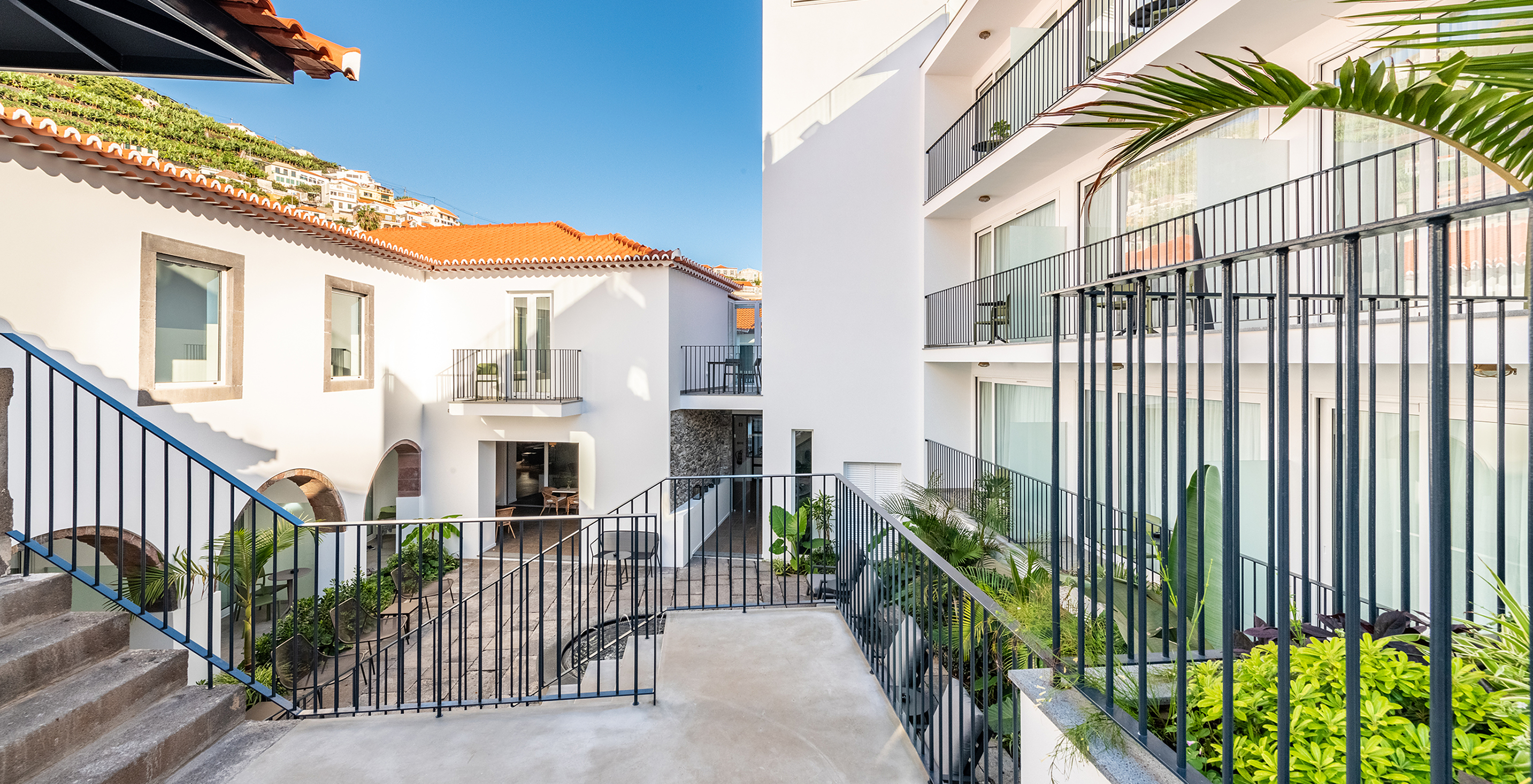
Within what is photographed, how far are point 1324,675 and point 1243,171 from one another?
19.6 ft

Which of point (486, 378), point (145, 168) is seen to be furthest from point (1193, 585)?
point (486, 378)

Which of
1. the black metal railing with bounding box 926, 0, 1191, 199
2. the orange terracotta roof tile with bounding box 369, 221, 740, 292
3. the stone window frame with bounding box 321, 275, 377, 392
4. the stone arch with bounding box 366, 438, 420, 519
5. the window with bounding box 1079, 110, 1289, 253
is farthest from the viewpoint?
the orange terracotta roof tile with bounding box 369, 221, 740, 292

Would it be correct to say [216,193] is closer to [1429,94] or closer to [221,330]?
[221,330]

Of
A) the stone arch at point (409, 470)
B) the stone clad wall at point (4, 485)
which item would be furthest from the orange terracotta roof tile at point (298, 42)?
the stone arch at point (409, 470)

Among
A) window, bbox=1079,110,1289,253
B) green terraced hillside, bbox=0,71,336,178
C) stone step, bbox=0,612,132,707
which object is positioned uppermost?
green terraced hillside, bbox=0,71,336,178

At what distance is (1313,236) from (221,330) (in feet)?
36.6

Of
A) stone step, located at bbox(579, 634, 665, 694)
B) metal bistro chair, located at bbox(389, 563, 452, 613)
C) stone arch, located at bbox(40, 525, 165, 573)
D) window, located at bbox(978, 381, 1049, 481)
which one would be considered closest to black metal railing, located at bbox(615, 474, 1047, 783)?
stone step, located at bbox(579, 634, 665, 694)

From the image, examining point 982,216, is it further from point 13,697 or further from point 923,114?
point 13,697

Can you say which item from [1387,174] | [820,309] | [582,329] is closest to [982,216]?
[820,309]

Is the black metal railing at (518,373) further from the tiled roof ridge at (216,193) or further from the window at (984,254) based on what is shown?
the window at (984,254)

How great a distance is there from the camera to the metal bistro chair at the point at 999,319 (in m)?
9.63

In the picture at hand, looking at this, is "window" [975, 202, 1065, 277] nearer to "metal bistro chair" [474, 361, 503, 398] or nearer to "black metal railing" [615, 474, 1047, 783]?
"black metal railing" [615, 474, 1047, 783]

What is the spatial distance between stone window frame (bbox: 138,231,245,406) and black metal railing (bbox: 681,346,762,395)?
7.36m

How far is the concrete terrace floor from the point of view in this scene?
283 cm
